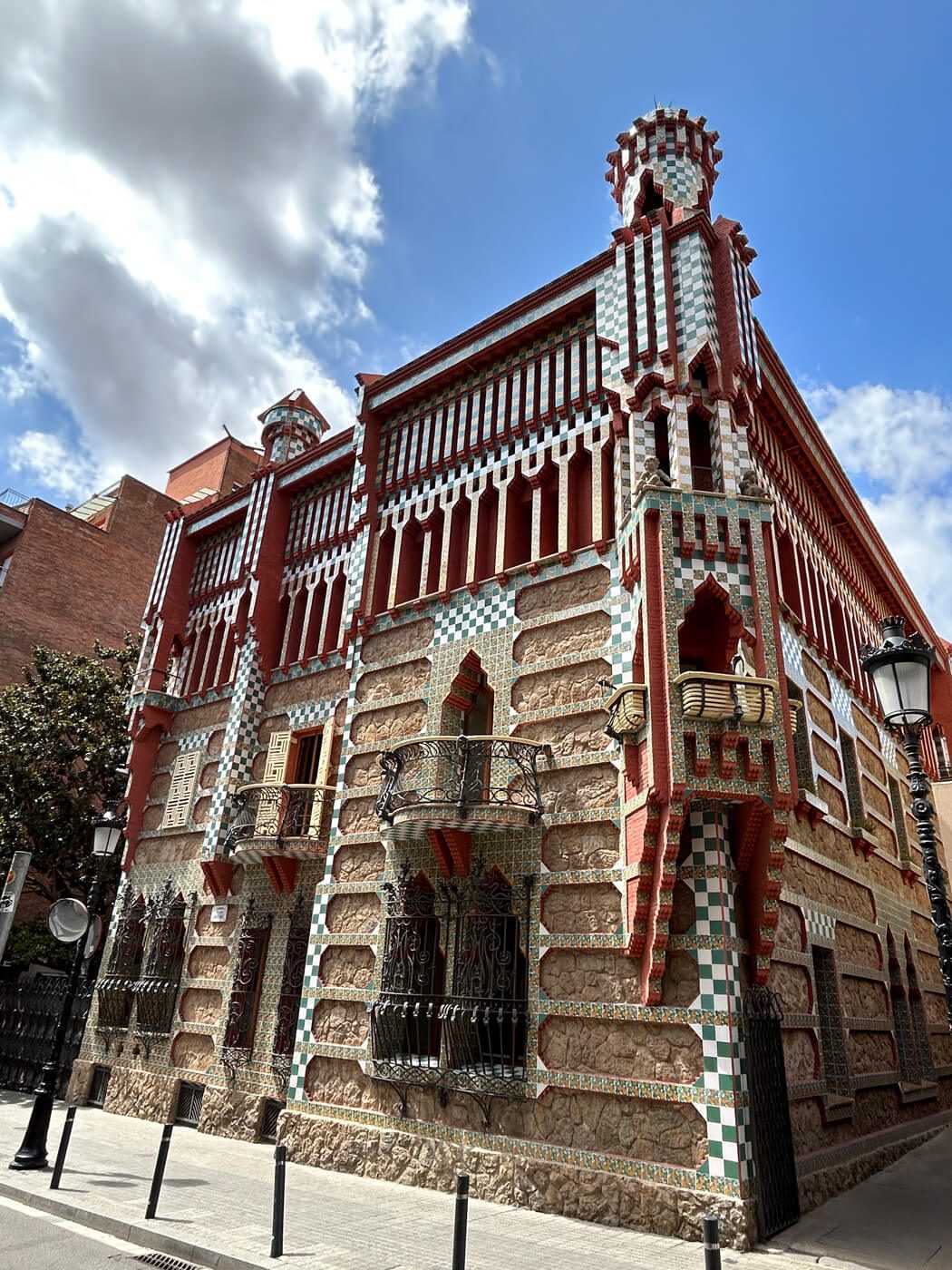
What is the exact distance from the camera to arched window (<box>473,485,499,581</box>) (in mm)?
12391

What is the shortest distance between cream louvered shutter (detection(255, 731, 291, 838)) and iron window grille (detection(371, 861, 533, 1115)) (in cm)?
269

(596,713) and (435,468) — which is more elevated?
(435,468)

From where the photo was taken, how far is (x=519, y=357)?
13164 mm

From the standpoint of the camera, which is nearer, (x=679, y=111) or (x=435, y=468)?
(x=679, y=111)

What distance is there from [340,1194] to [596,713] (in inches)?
231

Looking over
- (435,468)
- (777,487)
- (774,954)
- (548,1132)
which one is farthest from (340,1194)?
(777,487)

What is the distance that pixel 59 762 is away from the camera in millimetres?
18656

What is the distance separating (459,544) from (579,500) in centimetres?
215

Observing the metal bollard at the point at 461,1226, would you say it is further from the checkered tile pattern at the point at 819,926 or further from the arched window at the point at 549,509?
the arched window at the point at 549,509

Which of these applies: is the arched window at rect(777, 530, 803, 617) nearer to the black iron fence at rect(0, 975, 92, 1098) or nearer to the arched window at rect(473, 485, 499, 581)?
the arched window at rect(473, 485, 499, 581)

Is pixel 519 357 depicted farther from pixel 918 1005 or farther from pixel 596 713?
pixel 918 1005

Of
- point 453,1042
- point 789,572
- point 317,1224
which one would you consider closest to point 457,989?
point 453,1042

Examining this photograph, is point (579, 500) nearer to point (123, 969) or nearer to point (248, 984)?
point (248, 984)

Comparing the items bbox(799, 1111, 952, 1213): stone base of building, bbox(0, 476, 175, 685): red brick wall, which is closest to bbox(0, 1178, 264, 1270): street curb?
bbox(799, 1111, 952, 1213): stone base of building
